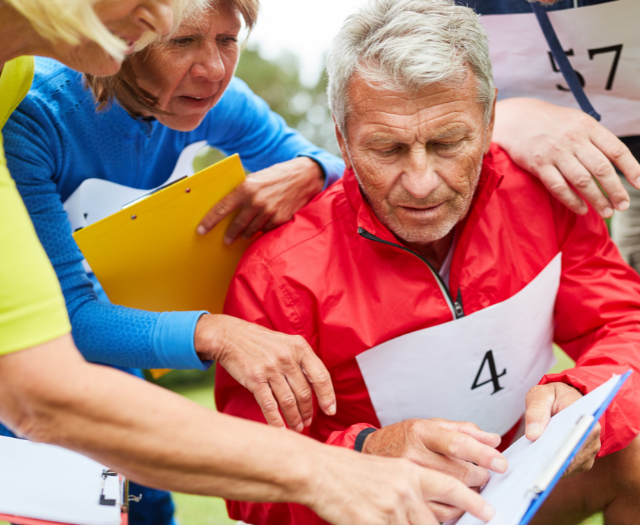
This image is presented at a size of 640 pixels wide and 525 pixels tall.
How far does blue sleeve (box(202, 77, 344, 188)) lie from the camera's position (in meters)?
1.93

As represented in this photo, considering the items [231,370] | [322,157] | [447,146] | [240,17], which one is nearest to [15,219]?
[231,370]

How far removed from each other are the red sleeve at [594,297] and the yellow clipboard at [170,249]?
37.3 inches

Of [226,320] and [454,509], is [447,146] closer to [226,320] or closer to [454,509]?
[226,320]

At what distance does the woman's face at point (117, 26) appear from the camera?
0.95 m

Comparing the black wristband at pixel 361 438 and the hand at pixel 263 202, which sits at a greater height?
the hand at pixel 263 202

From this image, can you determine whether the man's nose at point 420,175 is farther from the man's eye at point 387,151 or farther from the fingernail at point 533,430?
the fingernail at point 533,430

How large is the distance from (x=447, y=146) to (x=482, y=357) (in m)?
0.57

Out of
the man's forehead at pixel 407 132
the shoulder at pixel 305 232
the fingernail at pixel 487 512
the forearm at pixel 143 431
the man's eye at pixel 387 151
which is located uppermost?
the man's forehead at pixel 407 132

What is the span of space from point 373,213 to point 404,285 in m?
0.21

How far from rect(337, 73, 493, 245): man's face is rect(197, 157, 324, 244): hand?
22 centimetres

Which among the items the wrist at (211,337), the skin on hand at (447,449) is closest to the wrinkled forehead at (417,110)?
the wrist at (211,337)

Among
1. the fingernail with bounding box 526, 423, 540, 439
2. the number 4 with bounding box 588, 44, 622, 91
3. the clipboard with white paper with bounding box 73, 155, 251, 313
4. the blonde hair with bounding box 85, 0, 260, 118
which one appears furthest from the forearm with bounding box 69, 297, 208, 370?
the number 4 with bounding box 588, 44, 622, 91

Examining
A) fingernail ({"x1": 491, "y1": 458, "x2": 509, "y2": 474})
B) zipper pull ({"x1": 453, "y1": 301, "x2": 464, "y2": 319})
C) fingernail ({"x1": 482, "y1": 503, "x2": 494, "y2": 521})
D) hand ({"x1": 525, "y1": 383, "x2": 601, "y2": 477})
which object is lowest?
hand ({"x1": 525, "y1": 383, "x2": 601, "y2": 477})

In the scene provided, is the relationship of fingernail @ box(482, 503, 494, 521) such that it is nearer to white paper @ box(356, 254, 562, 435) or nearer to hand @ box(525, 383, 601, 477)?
hand @ box(525, 383, 601, 477)
